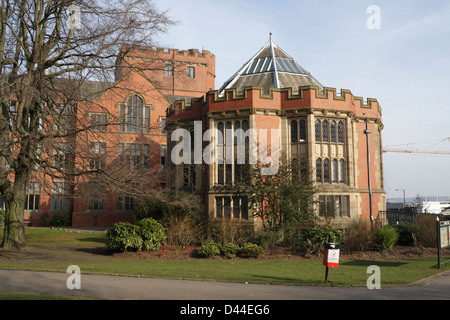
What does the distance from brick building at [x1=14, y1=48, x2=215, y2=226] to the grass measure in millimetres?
2558

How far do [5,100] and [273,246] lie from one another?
41.8 feet

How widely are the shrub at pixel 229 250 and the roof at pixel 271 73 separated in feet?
35.1

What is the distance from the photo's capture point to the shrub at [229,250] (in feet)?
52.5

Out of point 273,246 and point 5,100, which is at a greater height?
point 5,100

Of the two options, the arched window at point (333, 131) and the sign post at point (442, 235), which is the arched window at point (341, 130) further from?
the sign post at point (442, 235)

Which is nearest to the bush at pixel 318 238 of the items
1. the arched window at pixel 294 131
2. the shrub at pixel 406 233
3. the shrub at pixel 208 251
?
the shrub at pixel 208 251

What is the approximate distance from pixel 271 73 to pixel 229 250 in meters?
13.3

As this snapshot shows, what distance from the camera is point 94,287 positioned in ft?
28.6

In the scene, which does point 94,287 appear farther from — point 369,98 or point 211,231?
point 369,98

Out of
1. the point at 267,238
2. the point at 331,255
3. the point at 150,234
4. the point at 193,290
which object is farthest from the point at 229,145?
the point at 193,290

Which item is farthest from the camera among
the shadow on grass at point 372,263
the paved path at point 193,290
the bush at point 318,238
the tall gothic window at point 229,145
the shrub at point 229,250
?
the tall gothic window at point 229,145

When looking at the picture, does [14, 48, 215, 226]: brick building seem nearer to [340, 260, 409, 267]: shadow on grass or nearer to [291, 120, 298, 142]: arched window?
[291, 120, 298, 142]: arched window

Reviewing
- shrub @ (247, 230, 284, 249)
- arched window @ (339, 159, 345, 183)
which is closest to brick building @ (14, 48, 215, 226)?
shrub @ (247, 230, 284, 249)

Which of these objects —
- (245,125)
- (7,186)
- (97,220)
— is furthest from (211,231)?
(97,220)
